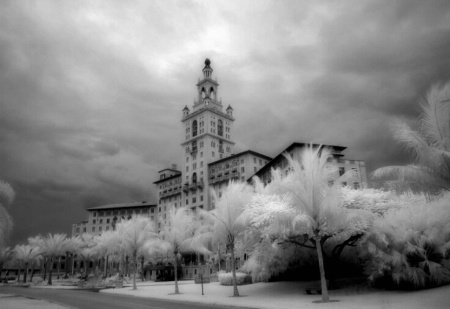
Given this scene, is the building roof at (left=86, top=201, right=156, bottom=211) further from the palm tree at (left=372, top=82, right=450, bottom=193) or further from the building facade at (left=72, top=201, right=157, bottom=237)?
the palm tree at (left=372, top=82, right=450, bottom=193)

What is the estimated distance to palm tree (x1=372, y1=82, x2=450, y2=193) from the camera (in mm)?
15312

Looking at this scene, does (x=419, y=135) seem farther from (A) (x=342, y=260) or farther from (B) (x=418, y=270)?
(A) (x=342, y=260)

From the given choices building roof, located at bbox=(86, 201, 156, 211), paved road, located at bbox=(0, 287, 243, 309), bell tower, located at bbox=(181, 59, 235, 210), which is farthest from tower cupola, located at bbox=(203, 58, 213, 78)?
paved road, located at bbox=(0, 287, 243, 309)

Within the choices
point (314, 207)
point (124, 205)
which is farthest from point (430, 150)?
point (124, 205)

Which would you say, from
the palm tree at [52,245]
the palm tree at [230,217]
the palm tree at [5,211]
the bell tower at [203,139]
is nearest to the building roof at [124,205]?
the bell tower at [203,139]

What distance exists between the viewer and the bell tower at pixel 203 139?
106188mm

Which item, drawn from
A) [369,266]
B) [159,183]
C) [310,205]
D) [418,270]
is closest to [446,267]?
[418,270]

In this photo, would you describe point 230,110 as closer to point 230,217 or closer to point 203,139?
point 203,139

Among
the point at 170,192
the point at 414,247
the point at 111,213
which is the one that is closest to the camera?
the point at 414,247

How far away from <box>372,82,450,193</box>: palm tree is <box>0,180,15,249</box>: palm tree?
30527 mm

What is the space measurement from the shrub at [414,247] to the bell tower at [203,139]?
80.6 metres

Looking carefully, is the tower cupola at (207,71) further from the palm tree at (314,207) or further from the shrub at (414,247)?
the shrub at (414,247)

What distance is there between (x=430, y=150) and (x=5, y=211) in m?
32.9

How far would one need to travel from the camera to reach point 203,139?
10894 centimetres
